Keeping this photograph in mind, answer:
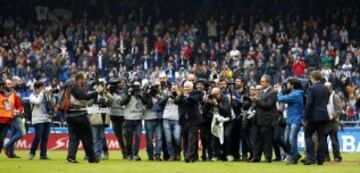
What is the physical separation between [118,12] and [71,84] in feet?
84.2

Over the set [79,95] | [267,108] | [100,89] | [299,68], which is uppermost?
[299,68]

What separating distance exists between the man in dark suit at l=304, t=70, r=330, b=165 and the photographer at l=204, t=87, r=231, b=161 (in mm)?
2189

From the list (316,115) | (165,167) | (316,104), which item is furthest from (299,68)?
(165,167)

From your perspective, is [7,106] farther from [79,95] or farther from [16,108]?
[79,95]

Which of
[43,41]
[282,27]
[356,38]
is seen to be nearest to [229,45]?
[282,27]

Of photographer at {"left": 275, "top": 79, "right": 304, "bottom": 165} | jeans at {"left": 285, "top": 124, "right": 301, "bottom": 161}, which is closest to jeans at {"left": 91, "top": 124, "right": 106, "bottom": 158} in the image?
photographer at {"left": 275, "top": 79, "right": 304, "bottom": 165}

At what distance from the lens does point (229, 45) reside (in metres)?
39.2

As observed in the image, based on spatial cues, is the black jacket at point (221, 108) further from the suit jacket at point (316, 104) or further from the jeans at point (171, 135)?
the suit jacket at point (316, 104)

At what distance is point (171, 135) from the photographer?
21.1 metres

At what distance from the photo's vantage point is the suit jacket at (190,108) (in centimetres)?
1998

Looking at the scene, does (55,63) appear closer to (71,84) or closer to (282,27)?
(282,27)

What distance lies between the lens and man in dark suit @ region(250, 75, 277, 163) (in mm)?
19938

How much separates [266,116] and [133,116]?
3203 mm

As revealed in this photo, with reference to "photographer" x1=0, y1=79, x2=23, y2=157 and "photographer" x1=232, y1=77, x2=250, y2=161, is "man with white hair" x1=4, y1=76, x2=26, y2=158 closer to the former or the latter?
"photographer" x1=0, y1=79, x2=23, y2=157
